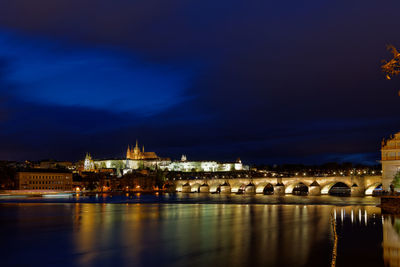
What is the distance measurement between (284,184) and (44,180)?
59.4 metres

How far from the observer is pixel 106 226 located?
34719mm

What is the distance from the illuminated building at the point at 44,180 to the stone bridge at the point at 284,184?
32939mm

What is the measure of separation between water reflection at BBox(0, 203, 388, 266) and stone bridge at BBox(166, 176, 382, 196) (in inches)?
1962

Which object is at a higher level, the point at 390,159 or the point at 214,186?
the point at 390,159

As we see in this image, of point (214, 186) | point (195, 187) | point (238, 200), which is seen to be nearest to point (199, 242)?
point (238, 200)

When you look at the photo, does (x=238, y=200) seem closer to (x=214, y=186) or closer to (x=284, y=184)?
(x=284, y=184)

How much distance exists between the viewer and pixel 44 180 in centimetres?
11306

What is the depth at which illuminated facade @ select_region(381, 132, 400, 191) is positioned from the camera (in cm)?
5859

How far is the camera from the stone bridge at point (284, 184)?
82.8 meters

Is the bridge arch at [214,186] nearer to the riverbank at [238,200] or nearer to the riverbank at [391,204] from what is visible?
the riverbank at [238,200]

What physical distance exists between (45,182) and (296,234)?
97197 mm

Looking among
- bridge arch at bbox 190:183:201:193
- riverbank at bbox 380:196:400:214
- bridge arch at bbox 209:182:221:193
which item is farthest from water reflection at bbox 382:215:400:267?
bridge arch at bbox 190:183:201:193

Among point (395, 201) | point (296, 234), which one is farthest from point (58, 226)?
point (395, 201)

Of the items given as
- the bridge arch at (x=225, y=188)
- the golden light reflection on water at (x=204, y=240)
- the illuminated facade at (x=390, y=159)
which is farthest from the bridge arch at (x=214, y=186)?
the golden light reflection on water at (x=204, y=240)
